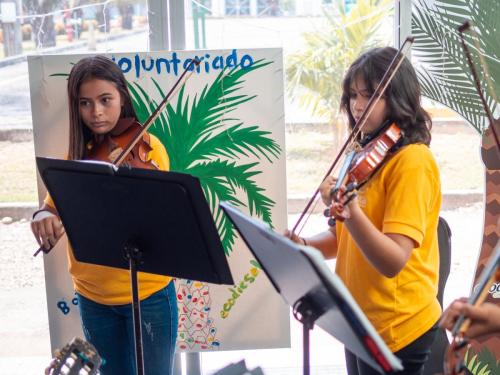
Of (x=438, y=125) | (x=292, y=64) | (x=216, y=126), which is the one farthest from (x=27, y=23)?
(x=438, y=125)

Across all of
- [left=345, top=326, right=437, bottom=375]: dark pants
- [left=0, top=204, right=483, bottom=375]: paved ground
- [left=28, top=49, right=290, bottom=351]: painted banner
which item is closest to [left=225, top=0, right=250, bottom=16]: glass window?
[left=28, top=49, right=290, bottom=351]: painted banner

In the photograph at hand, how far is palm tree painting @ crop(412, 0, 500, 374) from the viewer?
2.38m

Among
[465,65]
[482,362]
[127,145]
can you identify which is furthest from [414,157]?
[482,362]

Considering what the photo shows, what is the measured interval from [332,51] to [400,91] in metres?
0.80

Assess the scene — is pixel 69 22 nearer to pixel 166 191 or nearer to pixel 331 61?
pixel 331 61

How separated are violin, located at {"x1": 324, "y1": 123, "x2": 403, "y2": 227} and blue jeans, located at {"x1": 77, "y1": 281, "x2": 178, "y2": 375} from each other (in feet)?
2.20

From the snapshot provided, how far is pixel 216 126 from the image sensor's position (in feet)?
7.94

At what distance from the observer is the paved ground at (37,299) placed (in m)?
2.61

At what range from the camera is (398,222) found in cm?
160

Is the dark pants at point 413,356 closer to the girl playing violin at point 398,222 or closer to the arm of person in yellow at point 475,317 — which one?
the girl playing violin at point 398,222

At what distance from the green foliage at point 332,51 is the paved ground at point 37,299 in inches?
17.8

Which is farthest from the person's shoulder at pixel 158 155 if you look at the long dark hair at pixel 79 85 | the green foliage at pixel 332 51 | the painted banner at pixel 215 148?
the green foliage at pixel 332 51

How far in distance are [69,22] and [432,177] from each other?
1.41 m

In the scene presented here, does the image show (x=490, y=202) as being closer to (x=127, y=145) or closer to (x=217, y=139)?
(x=217, y=139)
